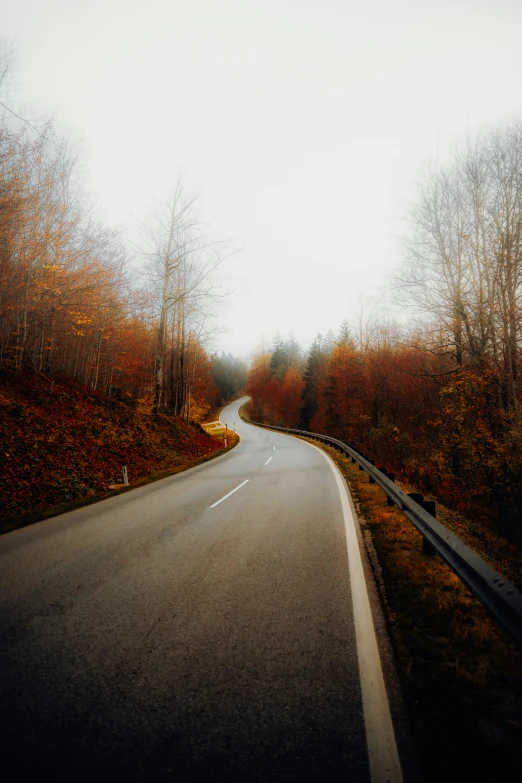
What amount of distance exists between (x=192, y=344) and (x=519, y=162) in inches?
852

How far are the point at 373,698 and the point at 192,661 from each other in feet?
4.25

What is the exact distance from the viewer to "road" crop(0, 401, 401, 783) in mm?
1885

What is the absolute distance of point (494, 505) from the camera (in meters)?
12.2

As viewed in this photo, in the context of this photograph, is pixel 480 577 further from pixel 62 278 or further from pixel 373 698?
pixel 62 278

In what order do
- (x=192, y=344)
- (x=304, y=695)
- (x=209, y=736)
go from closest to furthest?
1. (x=209, y=736)
2. (x=304, y=695)
3. (x=192, y=344)

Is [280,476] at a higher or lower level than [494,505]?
higher

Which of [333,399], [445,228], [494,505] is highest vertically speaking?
[445,228]

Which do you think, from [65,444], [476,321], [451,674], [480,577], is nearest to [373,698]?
[451,674]

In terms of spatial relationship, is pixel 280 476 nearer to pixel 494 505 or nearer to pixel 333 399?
pixel 494 505

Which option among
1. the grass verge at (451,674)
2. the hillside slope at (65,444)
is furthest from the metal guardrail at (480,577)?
the hillside slope at (65,444)

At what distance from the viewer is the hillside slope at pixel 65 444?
8781mm

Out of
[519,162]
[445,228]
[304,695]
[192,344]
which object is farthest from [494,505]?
[192,344]

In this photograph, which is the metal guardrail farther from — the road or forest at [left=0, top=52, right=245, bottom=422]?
forest at [left=0, top=52, right=245, bottom=422]

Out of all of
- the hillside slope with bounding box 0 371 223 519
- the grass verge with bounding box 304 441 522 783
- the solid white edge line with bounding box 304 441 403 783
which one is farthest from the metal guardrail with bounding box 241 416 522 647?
the hillside slope with bounding box 0 371 223 519
